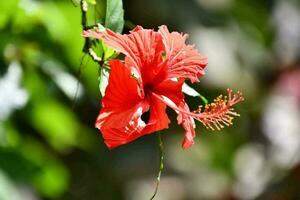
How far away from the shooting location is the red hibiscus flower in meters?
1.20

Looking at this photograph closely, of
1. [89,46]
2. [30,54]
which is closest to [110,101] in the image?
[89,46]

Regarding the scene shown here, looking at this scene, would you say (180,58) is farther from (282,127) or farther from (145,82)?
(282,127)

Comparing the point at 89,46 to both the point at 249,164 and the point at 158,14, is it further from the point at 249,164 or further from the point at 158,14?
the point at 249,164

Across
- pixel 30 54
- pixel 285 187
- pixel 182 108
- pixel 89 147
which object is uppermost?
pixel 182 108

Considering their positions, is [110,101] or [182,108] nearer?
[110,101]

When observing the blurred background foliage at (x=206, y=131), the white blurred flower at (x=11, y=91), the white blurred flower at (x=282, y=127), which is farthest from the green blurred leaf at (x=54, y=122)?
the white blurred flower at (x=282, y=127)

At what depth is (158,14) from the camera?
3939mm

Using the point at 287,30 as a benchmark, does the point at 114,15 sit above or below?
above

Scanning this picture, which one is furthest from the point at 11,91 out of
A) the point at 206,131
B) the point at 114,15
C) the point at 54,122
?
the point at 206,131

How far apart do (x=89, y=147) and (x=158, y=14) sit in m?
1.02

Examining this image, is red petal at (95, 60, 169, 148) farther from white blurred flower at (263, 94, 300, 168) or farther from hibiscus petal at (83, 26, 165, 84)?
white blurred flower at (263, 94, 300, 168)

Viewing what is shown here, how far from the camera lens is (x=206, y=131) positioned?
4.21 meters

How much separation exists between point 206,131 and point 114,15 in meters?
2.95

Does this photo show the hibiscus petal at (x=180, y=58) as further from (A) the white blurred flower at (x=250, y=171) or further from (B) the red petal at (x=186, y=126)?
(A) the white blurred flower at (x=250, y=171)
